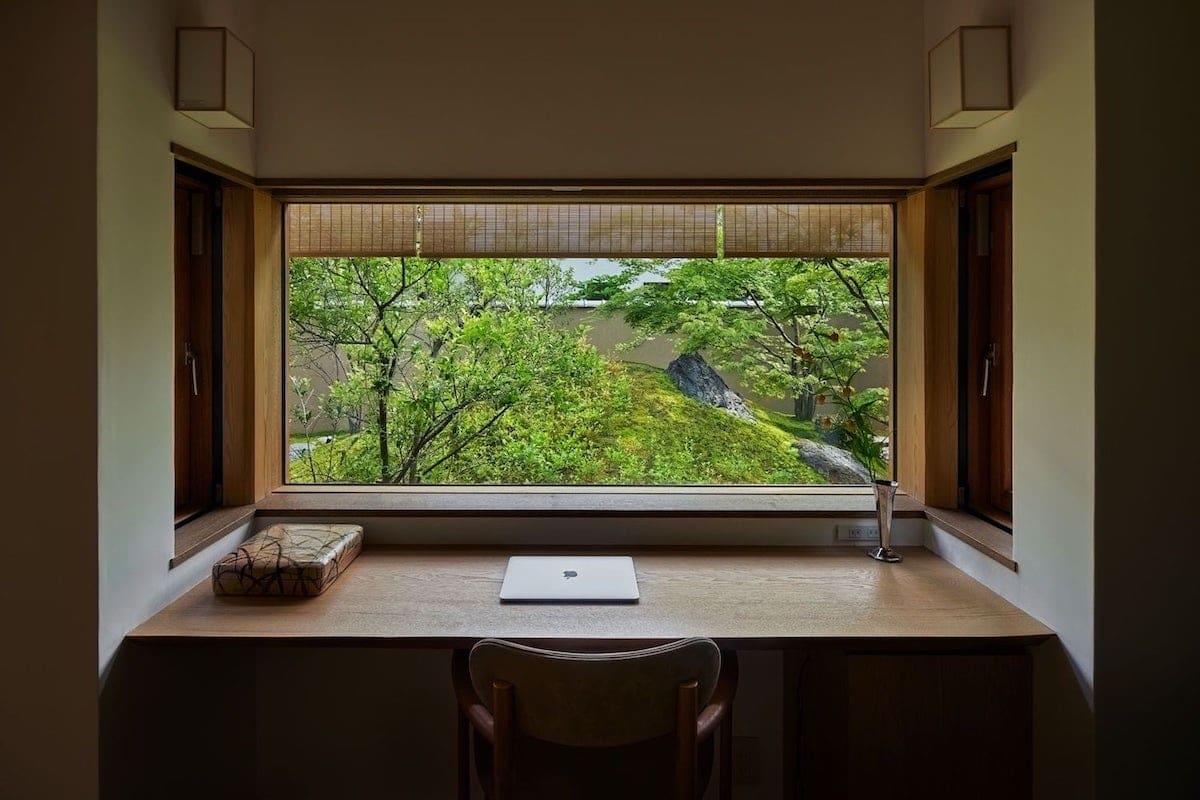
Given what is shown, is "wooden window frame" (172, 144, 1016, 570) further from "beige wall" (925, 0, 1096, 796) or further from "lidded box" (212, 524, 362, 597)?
"beige wall" (925, 0, 1096, 796)

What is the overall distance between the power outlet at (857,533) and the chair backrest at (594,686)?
3.32 ft

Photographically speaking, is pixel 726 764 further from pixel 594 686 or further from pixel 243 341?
pixel 243 341

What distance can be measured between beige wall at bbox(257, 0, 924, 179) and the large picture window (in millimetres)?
853

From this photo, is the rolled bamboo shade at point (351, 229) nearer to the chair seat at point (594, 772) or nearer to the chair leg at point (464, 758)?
the chair leg at point (464, 758)

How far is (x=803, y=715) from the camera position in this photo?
1990 mm

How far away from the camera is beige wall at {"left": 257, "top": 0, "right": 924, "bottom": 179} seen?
2.15 meters

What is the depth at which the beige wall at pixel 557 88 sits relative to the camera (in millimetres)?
2150
